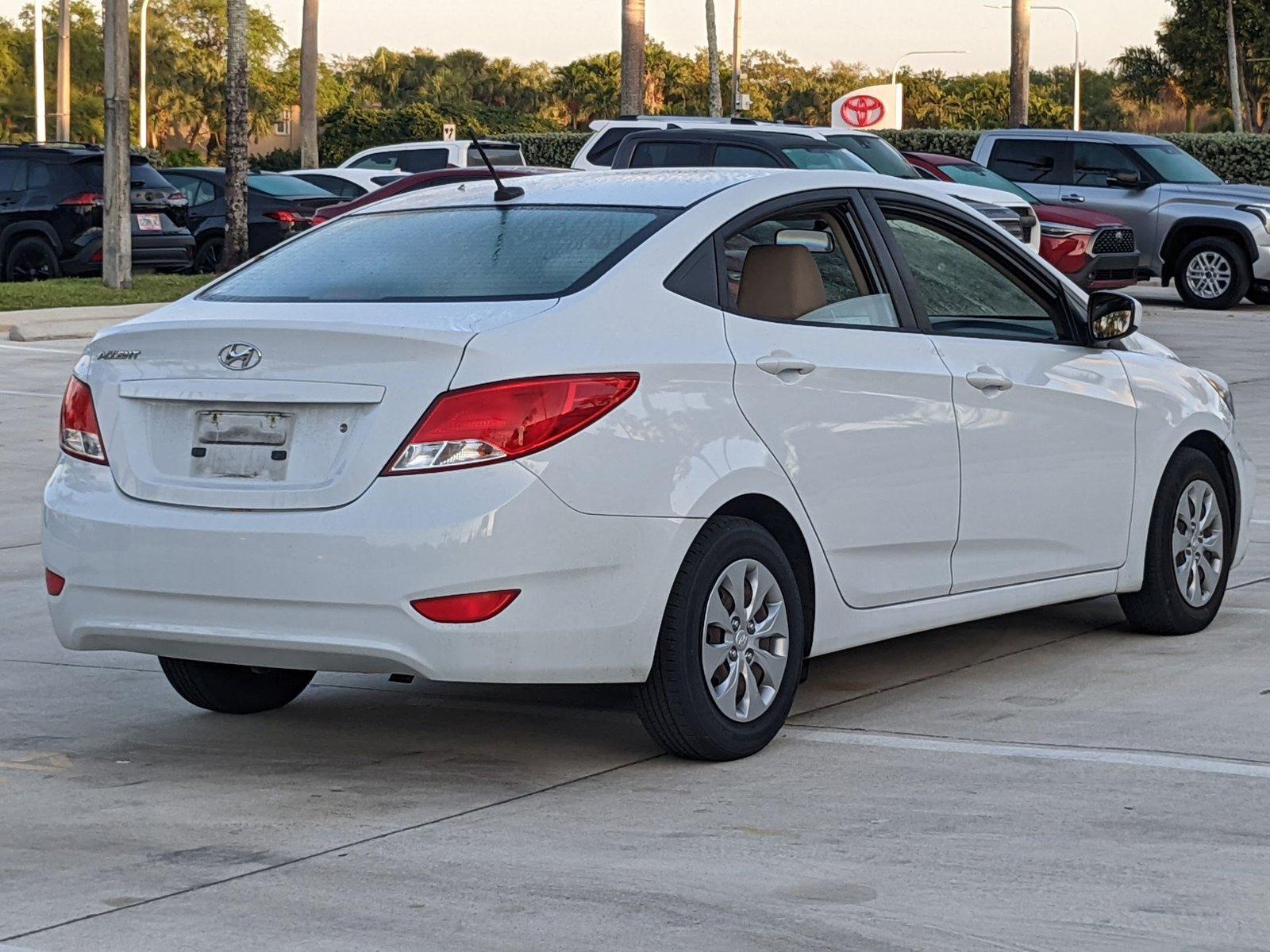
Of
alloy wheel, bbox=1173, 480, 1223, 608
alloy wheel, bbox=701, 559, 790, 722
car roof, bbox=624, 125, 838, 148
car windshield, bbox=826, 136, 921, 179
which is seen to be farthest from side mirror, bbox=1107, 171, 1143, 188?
alloy wheel, bbox=701, 559, 790, 722

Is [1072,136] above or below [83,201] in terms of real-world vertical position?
above

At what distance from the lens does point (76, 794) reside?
5418 millimetres

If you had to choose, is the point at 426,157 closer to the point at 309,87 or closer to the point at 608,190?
the point at 309,87

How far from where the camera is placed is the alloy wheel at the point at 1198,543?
7359 millimetres

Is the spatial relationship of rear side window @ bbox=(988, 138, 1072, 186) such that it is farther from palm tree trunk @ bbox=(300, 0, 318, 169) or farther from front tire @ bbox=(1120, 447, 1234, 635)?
palm tree trunk @ bbox=(300, 0, 318, 169)

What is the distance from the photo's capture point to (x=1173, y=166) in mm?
25391

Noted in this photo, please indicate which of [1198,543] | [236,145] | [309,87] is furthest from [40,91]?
[1198,543]

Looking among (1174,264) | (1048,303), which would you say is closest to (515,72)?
(1174,264)

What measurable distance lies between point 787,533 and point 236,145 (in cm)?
2247

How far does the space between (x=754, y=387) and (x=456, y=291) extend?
825 mm

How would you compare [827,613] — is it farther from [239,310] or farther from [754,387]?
[239,310]

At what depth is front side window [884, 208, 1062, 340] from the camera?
6.55 m

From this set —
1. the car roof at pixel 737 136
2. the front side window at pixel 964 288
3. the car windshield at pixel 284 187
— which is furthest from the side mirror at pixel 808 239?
the car windshield at pixel 284 187

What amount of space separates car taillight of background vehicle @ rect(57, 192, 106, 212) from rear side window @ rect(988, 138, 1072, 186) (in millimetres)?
10804
